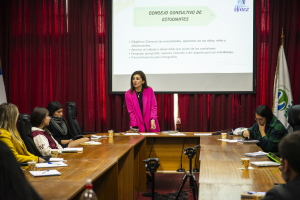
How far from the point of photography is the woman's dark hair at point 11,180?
925 millimetres

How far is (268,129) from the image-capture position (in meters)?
3.39

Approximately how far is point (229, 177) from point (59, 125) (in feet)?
8.57

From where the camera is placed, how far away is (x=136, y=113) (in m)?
4.57

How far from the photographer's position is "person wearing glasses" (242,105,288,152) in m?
3.27

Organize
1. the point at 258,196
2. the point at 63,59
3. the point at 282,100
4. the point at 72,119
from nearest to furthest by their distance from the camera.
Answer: the point at 258,196
the point at 72,119
the point at 282,100
the point at 63,59

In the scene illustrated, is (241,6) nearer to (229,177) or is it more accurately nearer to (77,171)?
(229,177)

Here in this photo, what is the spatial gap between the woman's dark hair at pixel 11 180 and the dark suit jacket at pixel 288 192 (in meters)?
0.82

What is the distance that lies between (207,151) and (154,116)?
1783mm

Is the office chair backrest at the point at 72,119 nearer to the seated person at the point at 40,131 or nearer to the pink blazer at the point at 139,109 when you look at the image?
Result: the pink blazer at the point at 139,109

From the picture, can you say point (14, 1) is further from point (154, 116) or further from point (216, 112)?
point (216, 112)

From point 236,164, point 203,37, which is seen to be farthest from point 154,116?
point 236,164

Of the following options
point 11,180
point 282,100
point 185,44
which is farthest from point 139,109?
point 11,180

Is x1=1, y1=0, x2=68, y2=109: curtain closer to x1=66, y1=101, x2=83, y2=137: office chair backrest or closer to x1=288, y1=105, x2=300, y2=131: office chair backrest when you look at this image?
x1=66, y1=101, x2=83, y2=137: office chair backrest

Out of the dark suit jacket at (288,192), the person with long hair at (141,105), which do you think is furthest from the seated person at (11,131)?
the person with long hair at (141,105)
